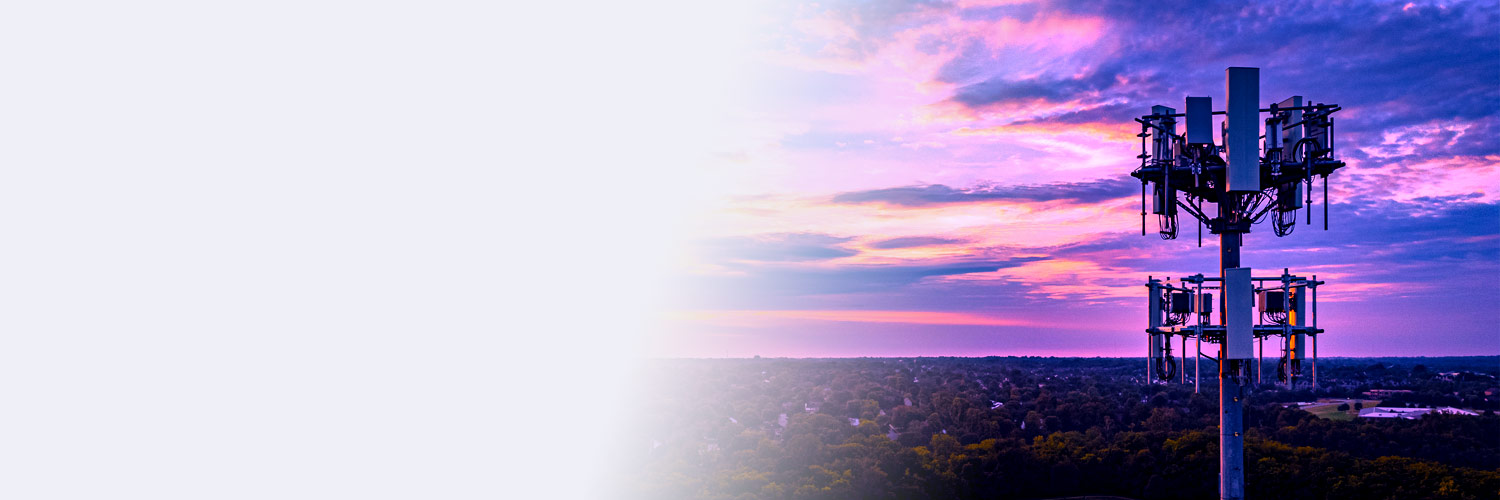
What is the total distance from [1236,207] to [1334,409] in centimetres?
5362

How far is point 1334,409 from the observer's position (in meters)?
53.1

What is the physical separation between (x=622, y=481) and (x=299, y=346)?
9626 millimetres

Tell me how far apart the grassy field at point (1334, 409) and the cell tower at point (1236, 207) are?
4200 centimetres

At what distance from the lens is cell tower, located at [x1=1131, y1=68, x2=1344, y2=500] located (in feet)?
Answer: 32.6

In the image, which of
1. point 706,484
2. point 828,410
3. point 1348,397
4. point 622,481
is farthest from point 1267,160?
point 1348,397

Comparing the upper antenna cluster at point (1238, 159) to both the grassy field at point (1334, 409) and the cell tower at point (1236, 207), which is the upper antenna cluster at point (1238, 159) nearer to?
the cell tower at point (1236, 207)

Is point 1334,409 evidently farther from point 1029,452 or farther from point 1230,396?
point 1230,396

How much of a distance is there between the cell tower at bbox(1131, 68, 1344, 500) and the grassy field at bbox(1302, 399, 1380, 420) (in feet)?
138

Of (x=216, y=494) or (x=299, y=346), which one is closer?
(x=216, y=494)

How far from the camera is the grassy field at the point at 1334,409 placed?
47.3 metres

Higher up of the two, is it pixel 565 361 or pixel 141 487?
pixel 565 361

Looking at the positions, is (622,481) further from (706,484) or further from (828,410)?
(828,410)

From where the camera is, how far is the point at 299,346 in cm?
2178

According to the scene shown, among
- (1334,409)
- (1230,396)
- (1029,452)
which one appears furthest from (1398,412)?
(1230,396)
